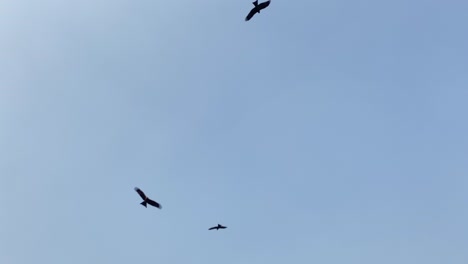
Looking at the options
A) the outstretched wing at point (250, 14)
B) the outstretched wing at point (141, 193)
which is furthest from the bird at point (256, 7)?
the outstretched wing at point (141, 193)

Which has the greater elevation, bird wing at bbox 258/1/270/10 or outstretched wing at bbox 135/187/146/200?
bird wing at bbox 258/1/270/10

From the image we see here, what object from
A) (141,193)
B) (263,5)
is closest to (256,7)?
(263,5)

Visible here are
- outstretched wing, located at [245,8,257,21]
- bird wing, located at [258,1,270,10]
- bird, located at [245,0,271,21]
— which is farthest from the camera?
bird wing, located at [258,1,270,10]

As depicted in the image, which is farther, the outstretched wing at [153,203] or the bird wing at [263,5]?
the bird wing at [263,5]

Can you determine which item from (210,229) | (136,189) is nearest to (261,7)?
(136,189)

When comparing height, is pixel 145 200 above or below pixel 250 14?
below

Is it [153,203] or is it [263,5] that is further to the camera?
[153,203]

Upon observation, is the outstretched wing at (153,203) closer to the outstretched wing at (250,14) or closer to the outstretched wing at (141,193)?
the outstretched wing at (141,193)

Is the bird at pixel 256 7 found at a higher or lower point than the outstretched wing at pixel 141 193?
higher

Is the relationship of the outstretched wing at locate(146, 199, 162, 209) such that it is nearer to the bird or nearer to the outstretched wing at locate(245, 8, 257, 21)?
the outstretched wing at locate(245, 8, 257, 21)

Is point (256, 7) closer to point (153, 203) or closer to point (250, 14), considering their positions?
point (250, 14)

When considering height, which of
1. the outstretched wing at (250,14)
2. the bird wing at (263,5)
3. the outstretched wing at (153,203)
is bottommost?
the outstretched wing at (153,203)

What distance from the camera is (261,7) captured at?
65.4 metres

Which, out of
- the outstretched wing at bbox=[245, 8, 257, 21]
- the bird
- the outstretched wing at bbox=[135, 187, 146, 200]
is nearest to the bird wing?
the bird
